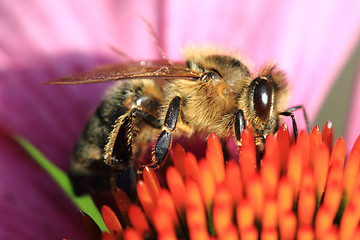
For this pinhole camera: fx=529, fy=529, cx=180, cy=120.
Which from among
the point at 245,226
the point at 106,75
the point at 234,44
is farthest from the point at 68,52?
the point at 245,226

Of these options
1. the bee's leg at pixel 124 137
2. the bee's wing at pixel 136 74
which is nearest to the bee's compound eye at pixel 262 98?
the bee's wing at pixel 136 74

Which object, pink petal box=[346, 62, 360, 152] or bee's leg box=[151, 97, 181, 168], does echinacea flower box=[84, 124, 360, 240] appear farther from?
pink petal box=[346, 62, 360, 152]

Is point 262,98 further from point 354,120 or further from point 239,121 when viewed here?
point 354,120

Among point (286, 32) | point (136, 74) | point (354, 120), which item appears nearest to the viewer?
point (136, 74)

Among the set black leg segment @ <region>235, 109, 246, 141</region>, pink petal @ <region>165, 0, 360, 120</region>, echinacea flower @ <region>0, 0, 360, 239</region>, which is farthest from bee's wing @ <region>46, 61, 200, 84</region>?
pink petal @ <region>165, 0, 360, 120</region>

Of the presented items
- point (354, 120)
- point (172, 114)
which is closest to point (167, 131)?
point (172, 114)

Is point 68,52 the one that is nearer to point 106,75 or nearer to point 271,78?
point 106,75
